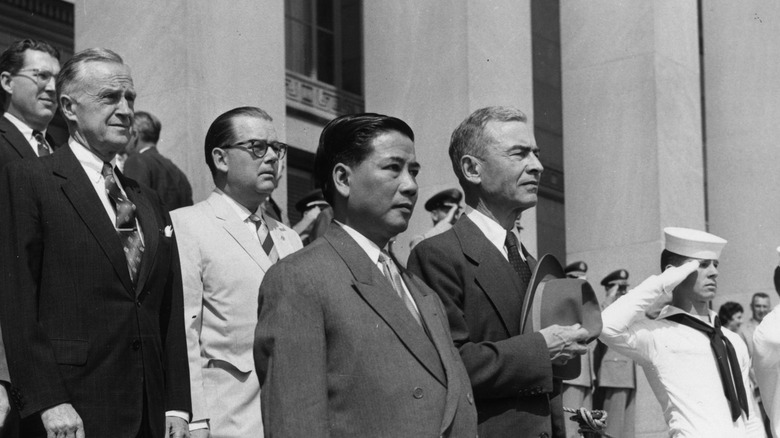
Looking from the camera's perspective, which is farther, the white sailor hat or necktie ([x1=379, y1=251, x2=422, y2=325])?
the white sailor hat

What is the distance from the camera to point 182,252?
22.3ft

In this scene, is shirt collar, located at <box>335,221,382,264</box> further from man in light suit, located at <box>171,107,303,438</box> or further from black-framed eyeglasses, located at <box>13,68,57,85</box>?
black-framed eyeglasses, located at <box>13,68,57,85</box>

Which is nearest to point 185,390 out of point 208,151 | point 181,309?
point 181,309

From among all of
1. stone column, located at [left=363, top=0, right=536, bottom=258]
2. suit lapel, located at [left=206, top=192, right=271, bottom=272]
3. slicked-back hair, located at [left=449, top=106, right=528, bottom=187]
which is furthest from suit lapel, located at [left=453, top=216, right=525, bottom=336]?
stone column, located at [left=363, top=0, right=536, bottom=258]

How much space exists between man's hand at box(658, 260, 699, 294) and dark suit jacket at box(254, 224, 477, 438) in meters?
3.66

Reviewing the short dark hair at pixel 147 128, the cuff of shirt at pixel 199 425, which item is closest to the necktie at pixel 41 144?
the cuff of shirt at pixel 199 425

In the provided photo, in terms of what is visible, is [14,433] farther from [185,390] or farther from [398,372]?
[398,372]

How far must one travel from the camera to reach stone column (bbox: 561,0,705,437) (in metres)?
15.4

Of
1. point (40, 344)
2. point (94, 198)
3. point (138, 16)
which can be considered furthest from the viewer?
point (138, 16)

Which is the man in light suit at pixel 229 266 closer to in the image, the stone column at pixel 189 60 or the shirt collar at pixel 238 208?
the shirt collar at pixel 238 208

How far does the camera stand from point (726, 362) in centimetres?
855

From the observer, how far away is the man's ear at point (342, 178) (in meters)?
5.35

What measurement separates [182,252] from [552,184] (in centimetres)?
1619

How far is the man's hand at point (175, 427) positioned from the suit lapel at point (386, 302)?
1.11m
